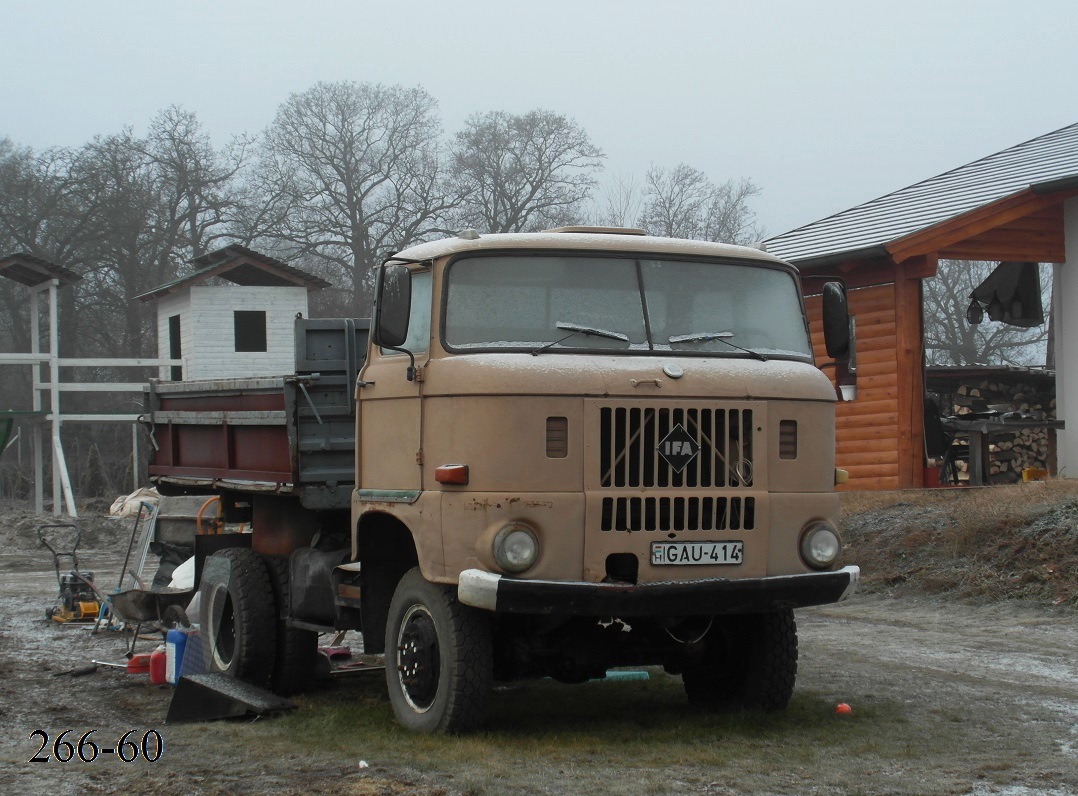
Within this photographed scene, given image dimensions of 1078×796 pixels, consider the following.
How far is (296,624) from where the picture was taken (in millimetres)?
8680

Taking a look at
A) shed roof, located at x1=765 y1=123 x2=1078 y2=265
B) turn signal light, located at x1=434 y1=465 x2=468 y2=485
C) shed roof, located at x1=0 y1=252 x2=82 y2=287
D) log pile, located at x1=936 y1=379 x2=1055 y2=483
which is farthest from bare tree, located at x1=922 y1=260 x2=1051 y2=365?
turn signal light, located at x1=434 y1=465 x2=468 y2=485

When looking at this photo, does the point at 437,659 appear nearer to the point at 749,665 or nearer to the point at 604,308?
the point at 749,665

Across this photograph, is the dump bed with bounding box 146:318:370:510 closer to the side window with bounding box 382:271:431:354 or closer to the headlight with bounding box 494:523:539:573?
the side window with bounding box 382:271:431:354

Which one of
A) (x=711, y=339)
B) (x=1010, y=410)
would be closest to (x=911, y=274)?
(x=1010, y=410)

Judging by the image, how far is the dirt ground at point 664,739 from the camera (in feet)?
19.5

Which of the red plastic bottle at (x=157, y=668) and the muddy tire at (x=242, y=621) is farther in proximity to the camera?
the red plastic bottle at (x=157, y=668)

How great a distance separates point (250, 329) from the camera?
31344 mm

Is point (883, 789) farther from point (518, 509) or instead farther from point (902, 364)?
point (902, 364)

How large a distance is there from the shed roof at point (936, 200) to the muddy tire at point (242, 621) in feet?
A: 33.2

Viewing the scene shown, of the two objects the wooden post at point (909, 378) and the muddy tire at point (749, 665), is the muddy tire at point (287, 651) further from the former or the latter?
the wooden post at point (909, 378)

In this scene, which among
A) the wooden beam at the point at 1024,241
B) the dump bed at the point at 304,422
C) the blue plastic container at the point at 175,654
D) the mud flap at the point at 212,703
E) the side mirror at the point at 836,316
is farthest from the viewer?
the wooden beam at the point at 1024,241

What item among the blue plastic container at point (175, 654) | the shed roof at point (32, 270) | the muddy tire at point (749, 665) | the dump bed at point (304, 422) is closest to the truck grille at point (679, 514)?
the muddy tire at point (749, 665)

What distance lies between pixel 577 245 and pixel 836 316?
1.60 m

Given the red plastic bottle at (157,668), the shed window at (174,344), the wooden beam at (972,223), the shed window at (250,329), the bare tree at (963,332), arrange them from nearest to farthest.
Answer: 1. the red plastic bottle at (157,668)
2. the wooden beam at (972,223)
3. the shed window at (250,329)
4. the shed window at (174,344)
5. the bare tree at (963,332)
